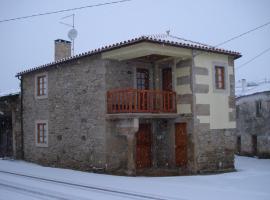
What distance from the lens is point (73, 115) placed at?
60.7 feet

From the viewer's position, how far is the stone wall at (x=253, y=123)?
968 inches

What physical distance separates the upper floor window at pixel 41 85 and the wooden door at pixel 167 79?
6492mm

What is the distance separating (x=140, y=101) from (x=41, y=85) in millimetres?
7413

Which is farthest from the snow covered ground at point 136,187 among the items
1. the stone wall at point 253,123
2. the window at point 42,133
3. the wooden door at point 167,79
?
the stone wall at point 253,123

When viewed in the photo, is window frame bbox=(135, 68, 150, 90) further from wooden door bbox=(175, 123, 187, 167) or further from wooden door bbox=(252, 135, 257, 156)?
wooden door bbox=(252, 135, 257, 156)

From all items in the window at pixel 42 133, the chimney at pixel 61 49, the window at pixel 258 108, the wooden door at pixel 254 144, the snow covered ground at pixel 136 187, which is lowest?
the snow covered ground at pixel 136 187

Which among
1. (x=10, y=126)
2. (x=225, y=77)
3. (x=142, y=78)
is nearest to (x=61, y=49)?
(x=10, y=126)

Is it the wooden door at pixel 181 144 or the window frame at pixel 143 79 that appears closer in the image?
the wooden door at pixel 181 144

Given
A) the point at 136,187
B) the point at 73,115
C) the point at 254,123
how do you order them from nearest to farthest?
the point at 136,187 < the point at 73,115 < the point at 254,123

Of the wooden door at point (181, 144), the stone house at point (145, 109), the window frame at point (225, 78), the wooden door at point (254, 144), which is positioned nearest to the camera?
the stone house at point (145, 109)

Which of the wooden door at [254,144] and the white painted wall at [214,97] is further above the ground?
the white painted wall at [214,97]

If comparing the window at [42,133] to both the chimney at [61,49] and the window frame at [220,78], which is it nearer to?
the chimney at [61,49]

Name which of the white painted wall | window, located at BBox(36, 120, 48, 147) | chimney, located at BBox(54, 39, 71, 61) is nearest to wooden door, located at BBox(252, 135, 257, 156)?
the white painted wall

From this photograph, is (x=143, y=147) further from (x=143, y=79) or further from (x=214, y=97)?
(x=214, y=97)
